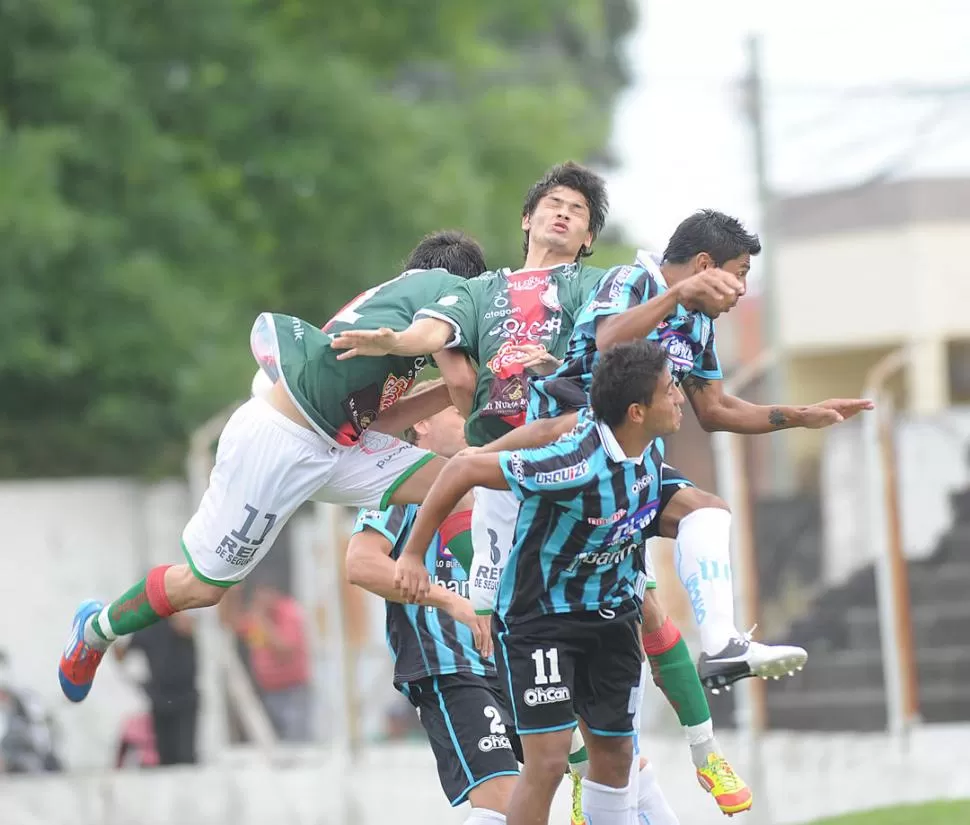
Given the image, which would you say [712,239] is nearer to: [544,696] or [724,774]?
[544,696]

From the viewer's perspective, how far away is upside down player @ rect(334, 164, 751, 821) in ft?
23.9

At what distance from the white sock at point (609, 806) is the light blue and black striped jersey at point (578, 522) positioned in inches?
29.2

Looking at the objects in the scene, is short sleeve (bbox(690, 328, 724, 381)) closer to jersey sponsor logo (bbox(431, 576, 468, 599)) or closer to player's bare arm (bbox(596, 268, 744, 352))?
player's bare arm (bbox(596, 268, 744, 352))

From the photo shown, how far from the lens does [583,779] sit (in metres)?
7.39

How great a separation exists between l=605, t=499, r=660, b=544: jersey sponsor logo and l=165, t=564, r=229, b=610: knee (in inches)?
81.2

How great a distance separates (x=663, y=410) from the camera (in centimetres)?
657

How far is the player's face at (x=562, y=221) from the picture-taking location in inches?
296

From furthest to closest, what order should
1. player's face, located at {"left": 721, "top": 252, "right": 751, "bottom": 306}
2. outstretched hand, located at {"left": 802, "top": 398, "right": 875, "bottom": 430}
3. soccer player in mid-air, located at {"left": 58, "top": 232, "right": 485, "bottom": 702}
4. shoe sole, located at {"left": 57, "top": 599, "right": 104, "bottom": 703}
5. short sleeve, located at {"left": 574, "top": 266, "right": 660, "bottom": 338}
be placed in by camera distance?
shoe sole, located at {"left": 57, "top": 599, "right": 104, "bottom": 703}, soccer player in mid-air, located at {"left": 58, "top": 232, "right": 485, "bottom": 702}, outstretched hand, located at {"left": 802, "top": 398, "right": 875, "bottom": 430}, player's face, located at {"left": 721, "top": 252, "right": 751, "bottom": 306}, short sleeve, located at {"left": 574, "top": 266, "right": 660, "bottom": 338}

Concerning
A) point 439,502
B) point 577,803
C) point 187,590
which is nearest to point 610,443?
point 439,502

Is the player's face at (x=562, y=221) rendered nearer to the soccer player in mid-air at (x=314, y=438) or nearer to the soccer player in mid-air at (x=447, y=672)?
the soccer player in mid-air at (x=314, y=438)

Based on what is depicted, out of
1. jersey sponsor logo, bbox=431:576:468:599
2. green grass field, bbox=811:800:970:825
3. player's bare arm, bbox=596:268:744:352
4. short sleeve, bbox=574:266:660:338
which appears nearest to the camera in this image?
player's bare arm, bbox=596:268:744:352

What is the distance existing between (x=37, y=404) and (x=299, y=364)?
11.2 m

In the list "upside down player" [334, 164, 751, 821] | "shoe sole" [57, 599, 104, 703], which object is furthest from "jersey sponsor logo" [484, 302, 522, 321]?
"shoe sole" [57, 599, 104, 703]

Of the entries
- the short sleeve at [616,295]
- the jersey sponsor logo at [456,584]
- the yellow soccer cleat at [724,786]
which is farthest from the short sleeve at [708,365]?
the yellow soccer cleat at [724,786]
